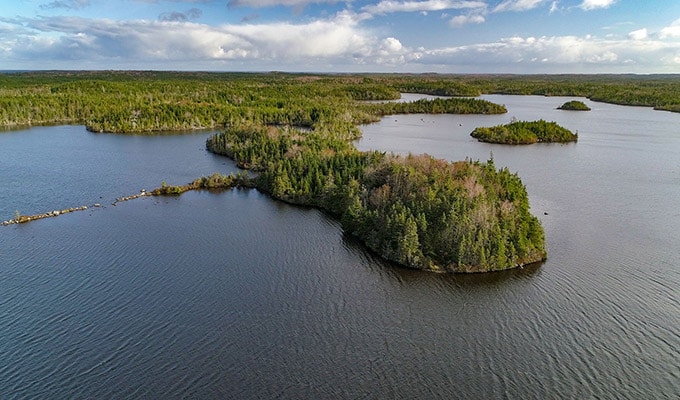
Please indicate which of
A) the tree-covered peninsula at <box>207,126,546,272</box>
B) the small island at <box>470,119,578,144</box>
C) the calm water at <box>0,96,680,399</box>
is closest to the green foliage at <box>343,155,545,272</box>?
the tree-covered peninsula at <box>207,126,546,272</box>

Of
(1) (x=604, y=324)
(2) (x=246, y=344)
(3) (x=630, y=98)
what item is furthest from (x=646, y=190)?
(3) (x=630, y=98)

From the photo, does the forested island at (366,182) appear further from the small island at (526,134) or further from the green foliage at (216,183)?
the small island at (526,134)

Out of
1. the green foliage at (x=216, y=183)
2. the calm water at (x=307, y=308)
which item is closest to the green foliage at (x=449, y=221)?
the calm water at (x=307, y=308)

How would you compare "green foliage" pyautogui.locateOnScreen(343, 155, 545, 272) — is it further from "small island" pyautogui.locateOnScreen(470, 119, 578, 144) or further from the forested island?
"small island" pyautogui.locateOnScreen(470, 119, 578, 144)

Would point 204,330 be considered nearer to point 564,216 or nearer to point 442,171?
point 442,171

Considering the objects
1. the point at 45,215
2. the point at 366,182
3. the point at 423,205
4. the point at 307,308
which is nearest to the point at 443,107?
the point at 366,182
